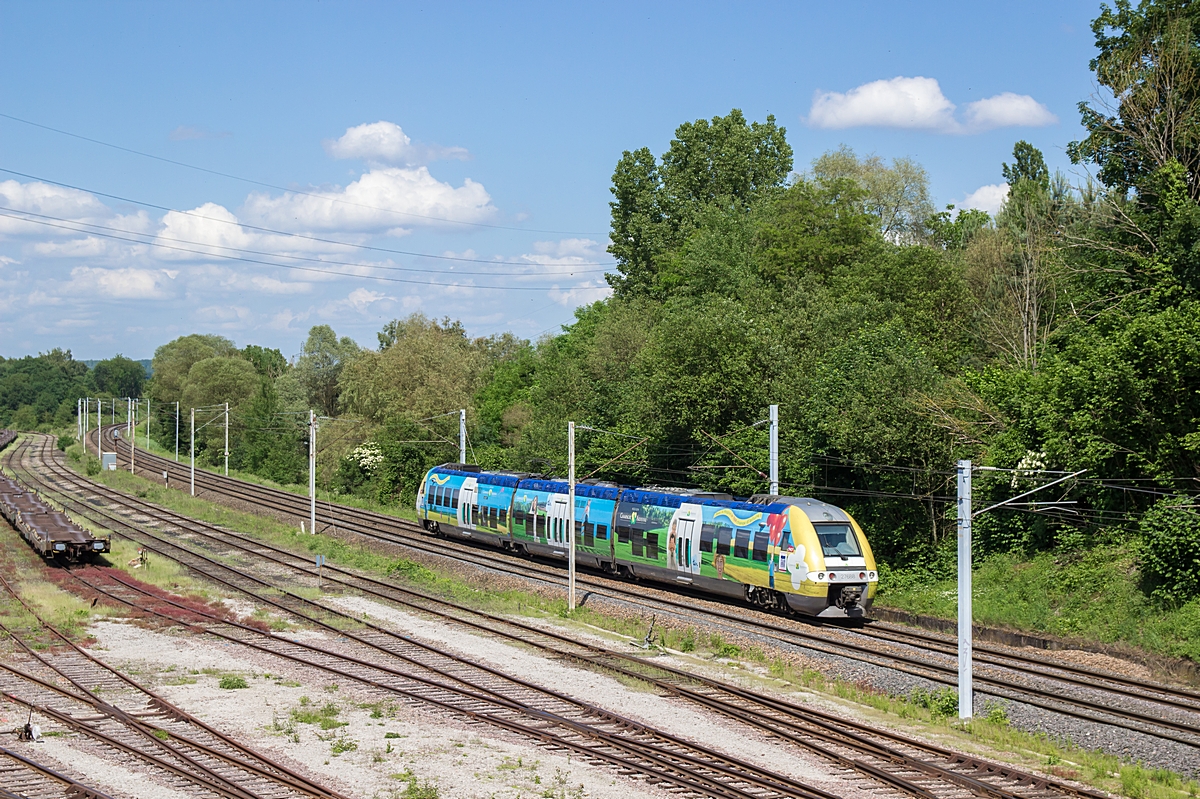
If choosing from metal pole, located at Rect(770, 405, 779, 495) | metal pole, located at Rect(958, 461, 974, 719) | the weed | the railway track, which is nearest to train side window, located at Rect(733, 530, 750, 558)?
metal pole, located at Rect(770, 405, 779, 495)

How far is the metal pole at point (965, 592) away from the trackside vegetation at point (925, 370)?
5.18 meters

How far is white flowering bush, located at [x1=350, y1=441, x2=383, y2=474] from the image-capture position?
242 ft

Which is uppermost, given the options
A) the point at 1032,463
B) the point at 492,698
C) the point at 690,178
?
the point at 690,178

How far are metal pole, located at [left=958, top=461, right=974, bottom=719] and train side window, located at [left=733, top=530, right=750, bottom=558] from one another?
36.4ft

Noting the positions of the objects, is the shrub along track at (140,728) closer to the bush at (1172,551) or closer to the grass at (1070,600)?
the grass at (1070,600)

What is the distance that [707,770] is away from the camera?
16484 millimetres

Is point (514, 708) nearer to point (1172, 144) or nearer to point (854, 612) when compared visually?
point (854, 612)

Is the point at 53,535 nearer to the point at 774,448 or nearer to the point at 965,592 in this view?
the point at 774,448

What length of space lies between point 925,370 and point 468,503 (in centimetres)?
2254

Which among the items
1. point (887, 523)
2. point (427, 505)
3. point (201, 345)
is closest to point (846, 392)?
point (887, 523)

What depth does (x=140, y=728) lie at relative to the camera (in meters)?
18.7

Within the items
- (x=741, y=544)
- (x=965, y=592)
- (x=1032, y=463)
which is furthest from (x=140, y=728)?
(x=1032, y=463)

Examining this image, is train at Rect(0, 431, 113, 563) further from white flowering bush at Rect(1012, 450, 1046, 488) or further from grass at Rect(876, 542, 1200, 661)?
white flowering bush at Rect(1012, 450, 1046, 488)

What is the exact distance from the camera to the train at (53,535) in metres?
39.4
